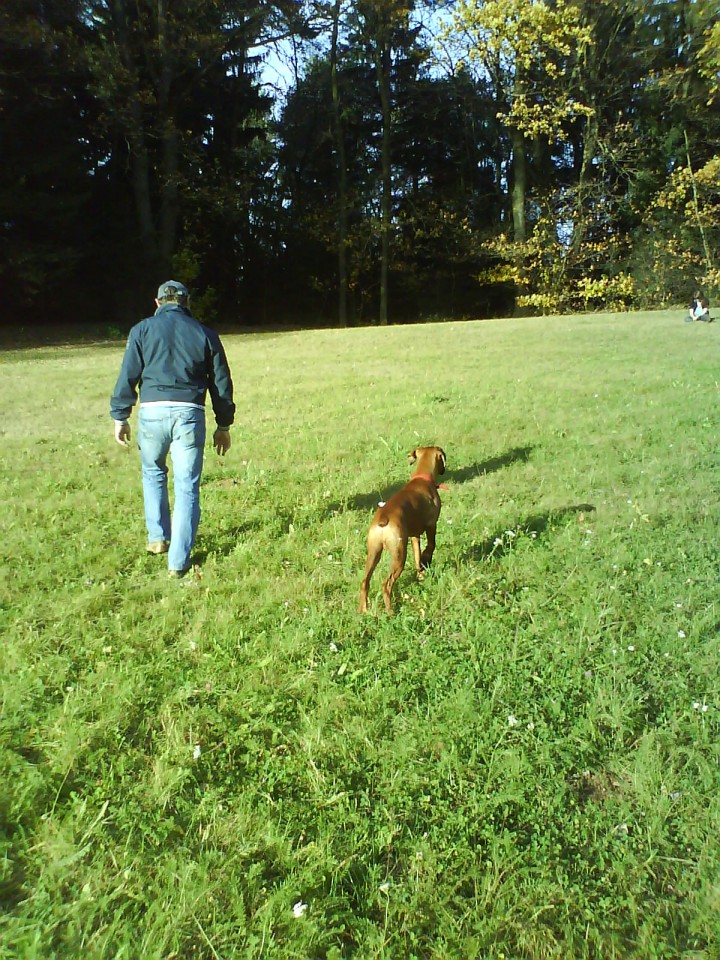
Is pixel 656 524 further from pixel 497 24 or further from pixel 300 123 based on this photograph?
pixel 300 123

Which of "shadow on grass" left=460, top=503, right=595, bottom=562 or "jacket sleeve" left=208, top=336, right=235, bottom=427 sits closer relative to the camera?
"jacket sleeve" left=208, top=336, right=235, bottom=427

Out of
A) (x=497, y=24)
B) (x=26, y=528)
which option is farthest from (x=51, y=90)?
(x=26, y=528)

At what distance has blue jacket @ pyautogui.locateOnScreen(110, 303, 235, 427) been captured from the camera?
187 inches

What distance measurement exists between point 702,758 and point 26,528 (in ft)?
17.3

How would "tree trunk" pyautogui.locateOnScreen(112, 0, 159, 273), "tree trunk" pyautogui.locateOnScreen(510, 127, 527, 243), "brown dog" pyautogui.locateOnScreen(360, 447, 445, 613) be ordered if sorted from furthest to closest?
"tree trunk" pyautogui.locateOnScreen(510, 127, 527, 243) → "tree trunk" pyautogui.locateOnScreen(112, 0, 159, 273) → "brown dog" pyautogui.locateOnScreen(360, 447, 445, 613)

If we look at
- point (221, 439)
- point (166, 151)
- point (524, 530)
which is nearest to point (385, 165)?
point (166, 151)

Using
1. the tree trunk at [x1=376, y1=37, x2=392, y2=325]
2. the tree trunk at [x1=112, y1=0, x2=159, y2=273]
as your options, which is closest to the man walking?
the tree trunk at [x1=112, y1=0, x2=159, y2=273]

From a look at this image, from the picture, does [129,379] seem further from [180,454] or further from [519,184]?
[519,184]

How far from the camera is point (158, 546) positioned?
5.29 meters

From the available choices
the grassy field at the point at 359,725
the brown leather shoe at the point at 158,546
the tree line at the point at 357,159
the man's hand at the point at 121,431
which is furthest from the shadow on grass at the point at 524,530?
the tree line at the point at 357,159

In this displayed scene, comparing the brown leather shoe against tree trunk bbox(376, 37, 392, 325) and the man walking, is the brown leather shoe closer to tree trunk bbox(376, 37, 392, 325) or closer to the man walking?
the man walking

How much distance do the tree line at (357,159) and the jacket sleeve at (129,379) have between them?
24.3 metres

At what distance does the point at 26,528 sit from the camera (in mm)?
5859

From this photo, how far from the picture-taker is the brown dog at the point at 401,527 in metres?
3.99
